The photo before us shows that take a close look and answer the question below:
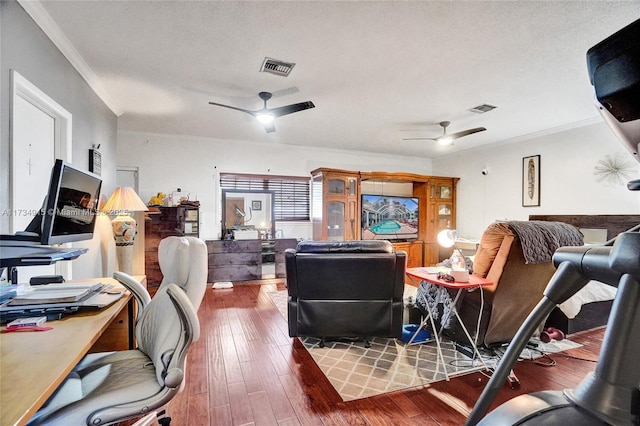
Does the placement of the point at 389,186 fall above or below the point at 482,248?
above

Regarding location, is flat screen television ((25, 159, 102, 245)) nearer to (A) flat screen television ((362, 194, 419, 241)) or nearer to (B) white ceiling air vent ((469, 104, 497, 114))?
(B) white ceiling air vent ((469, 104, 497, 114))

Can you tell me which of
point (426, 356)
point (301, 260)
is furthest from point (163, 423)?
point (426, 356)

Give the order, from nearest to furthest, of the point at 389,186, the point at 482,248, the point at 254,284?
1. the point at 482,248
2. the point at 254,284
3. the point at 389,186

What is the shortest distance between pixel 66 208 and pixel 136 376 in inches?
36.2

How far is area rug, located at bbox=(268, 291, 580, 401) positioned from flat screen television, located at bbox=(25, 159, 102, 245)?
1843 millimetres

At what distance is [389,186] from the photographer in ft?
21.0

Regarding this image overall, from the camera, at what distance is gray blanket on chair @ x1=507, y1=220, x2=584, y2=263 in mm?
2148

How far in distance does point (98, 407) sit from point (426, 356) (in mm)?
2245

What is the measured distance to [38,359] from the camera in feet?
2.92

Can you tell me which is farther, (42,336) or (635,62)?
(42,336)

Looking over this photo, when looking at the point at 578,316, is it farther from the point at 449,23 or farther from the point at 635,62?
the point at 635,62

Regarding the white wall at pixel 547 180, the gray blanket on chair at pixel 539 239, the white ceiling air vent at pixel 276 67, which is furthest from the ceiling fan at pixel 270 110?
the white wall at pixel 547 180

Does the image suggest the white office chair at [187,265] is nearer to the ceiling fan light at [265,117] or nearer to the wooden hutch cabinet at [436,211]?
the ceiling fan light at [265,117]

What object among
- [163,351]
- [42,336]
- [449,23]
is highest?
[449,23]
